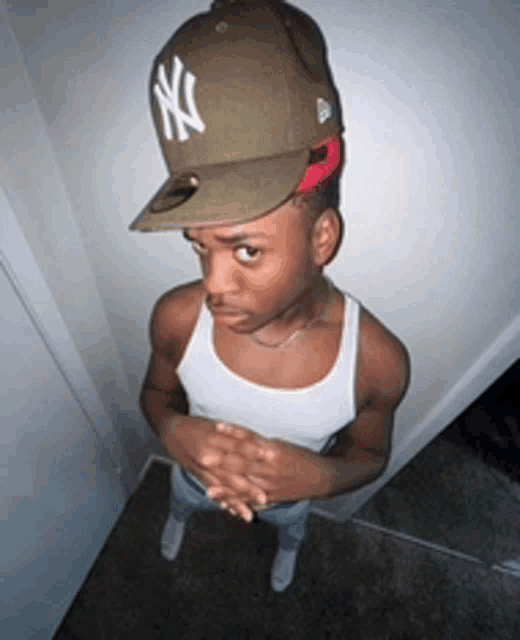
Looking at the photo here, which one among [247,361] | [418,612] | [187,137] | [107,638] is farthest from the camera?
[418,612]

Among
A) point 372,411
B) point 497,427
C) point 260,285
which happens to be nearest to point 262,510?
point 372,411

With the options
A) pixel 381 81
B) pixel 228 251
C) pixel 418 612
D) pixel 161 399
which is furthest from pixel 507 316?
pixel 418 612

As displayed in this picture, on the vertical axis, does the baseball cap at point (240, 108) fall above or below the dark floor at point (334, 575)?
above

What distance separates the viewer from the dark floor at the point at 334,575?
172 cm

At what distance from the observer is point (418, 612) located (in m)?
1.79

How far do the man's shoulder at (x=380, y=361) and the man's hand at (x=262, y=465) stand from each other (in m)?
0.23

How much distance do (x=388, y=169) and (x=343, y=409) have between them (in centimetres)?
53

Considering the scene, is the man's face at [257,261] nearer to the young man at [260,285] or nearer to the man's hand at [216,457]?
the young man at [260,285]

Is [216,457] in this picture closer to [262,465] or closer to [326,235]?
[262,465]

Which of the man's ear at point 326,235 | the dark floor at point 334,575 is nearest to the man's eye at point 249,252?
the man's ear at point 326,235

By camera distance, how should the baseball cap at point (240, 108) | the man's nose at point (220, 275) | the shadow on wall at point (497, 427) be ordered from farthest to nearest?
the shadow on wall at point (497, 427) < the man's nose at point (220, 275) < the baseball cap at point (240, 108)

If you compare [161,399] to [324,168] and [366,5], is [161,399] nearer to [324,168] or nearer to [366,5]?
[324,168]

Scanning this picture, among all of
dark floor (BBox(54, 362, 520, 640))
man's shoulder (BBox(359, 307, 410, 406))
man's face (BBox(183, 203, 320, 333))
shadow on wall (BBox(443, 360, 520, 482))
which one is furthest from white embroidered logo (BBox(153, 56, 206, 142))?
shadow on wall (BBox(443, 360, 520, 482))

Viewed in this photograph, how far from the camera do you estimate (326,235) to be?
642 mm
